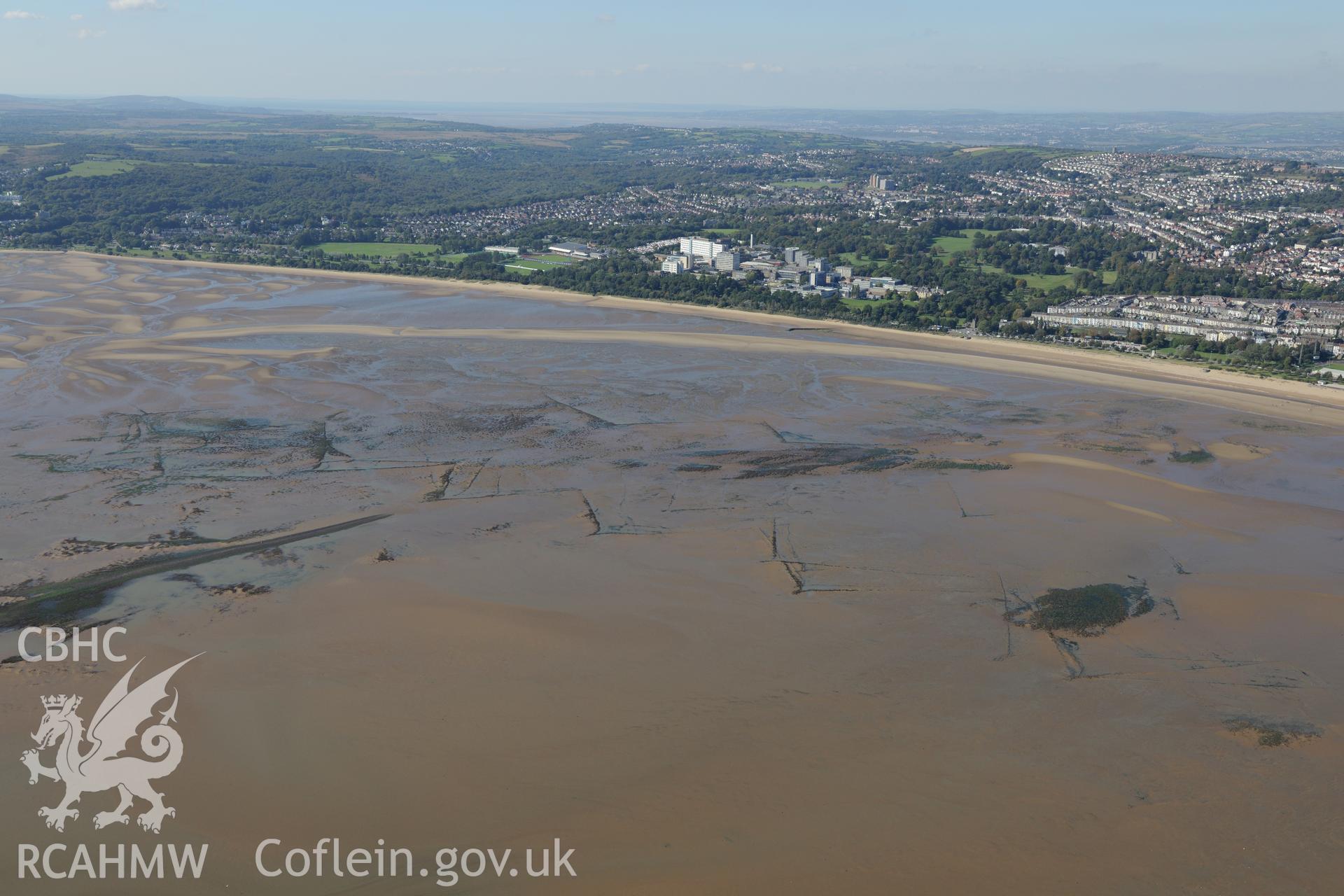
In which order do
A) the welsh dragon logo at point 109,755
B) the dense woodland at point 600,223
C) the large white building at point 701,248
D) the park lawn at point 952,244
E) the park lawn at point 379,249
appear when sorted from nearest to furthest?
the welsh dragon logo at point 109,755, the dense woodland at point 600,223, the large white building at point 701,248, the park lawn at point 379,249, the park lawn at point 952,244

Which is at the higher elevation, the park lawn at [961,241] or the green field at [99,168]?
the green field at [99,168]

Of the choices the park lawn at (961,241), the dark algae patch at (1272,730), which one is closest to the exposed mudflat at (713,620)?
the dark algae patch at (1272,730)

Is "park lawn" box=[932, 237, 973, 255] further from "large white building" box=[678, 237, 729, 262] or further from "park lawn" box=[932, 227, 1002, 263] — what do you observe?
"large white building" box=[678, 237, 729, 262]

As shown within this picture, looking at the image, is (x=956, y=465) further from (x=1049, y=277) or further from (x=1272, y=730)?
(x=1049, y=277)

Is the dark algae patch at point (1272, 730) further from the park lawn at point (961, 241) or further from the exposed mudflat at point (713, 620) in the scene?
the park lawn at point (961, 241)

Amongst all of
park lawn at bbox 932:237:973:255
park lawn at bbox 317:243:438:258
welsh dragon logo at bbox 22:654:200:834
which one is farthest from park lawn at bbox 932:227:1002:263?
welsh dragon logo at bbox 22:654:200:834

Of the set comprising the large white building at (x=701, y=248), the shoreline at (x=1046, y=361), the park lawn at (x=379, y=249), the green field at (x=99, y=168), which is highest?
the green field at (x=99, y=168)
